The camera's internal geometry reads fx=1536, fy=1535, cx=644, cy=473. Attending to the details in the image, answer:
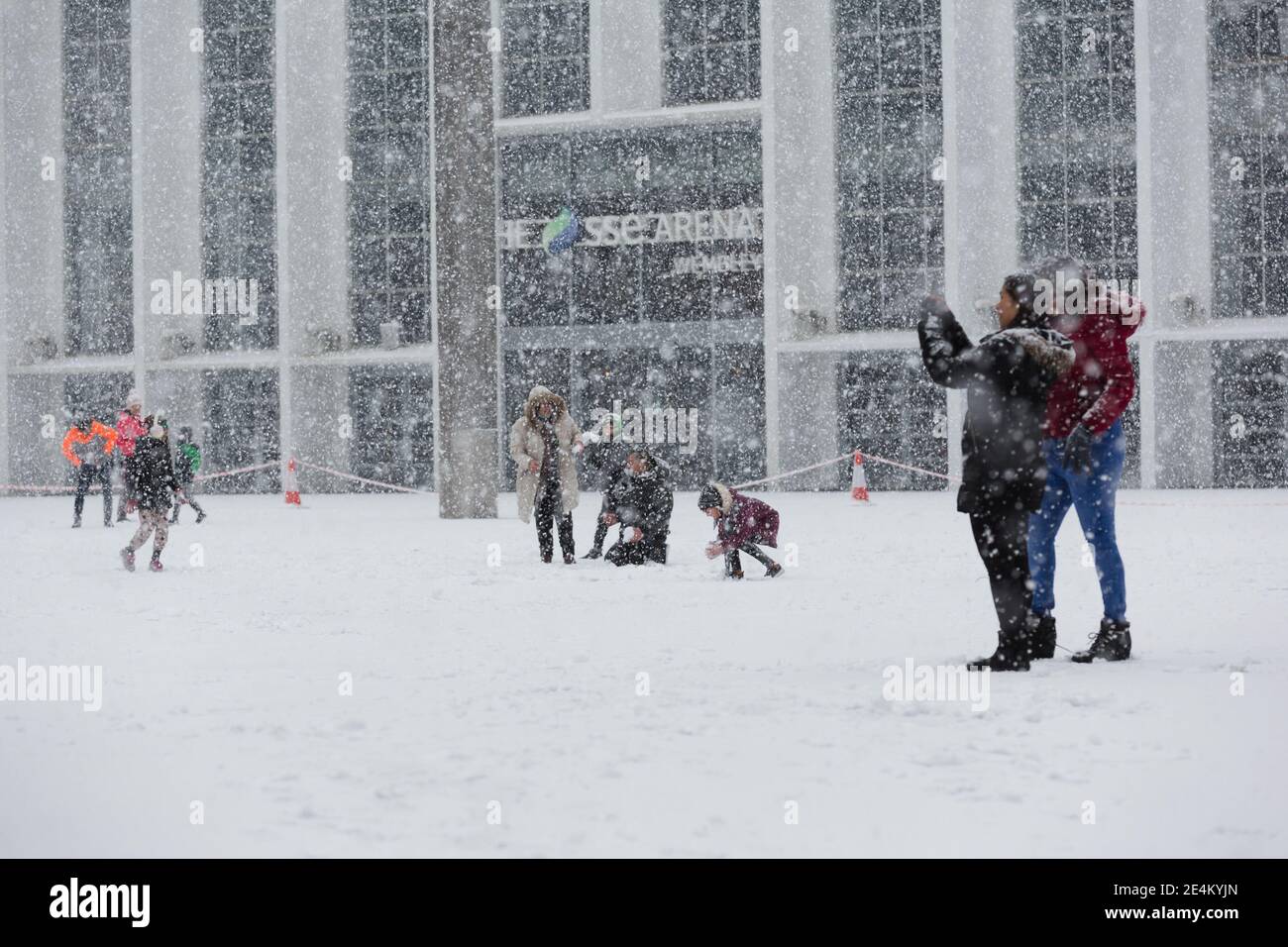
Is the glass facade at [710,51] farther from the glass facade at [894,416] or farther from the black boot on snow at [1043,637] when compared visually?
the black boot on snow at [1043,637]

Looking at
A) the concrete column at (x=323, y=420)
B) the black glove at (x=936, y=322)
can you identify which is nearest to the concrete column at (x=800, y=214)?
the concrete column at (x=323, y=420)

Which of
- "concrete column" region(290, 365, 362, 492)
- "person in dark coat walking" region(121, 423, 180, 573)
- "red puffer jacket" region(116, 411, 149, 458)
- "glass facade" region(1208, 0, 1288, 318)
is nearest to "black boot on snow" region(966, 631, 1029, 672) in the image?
"person in dark coat walking" region(121, 423, 180, 573)

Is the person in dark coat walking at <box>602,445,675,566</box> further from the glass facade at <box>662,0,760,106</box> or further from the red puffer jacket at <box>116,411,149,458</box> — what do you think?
the glass facade at <box>662,0,760,106</box>

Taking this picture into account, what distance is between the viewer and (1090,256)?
33.1 meters

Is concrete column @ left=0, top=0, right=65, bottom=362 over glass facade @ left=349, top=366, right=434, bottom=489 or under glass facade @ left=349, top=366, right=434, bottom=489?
over

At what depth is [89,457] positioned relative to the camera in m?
21.4

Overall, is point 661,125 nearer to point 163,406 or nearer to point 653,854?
point 163,406

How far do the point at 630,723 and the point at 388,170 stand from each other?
107 feet

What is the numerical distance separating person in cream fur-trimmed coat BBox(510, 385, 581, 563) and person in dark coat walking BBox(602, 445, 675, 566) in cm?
56

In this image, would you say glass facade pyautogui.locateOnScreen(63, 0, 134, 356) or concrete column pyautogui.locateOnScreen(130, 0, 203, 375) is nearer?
concrete column pyautogui.locateOnScreen(130, 0, 203, 375)

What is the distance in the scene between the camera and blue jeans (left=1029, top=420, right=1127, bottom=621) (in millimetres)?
7141

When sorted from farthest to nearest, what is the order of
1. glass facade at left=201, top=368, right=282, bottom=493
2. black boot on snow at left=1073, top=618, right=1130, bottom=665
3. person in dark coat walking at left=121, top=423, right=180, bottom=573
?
glass facade at left=201, top=368, right=282, bottom=493 < person in dark coat walking at left=121, top=423, right=180, bottom=573 < black boot on snow at left=1073, top=618, right=1130, bottom=665

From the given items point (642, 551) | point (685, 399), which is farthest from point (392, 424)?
point (642, 551)

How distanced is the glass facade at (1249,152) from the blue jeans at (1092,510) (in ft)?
89.2
